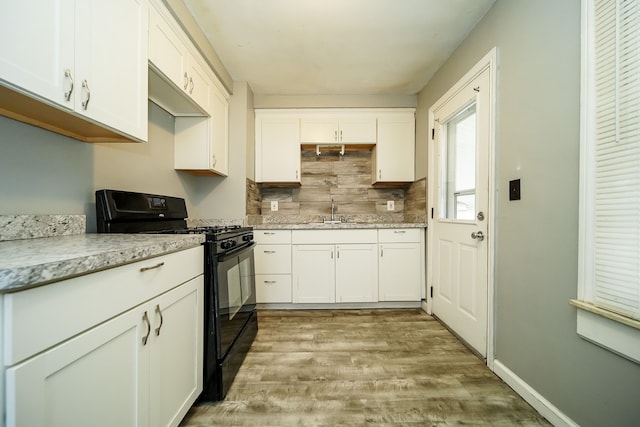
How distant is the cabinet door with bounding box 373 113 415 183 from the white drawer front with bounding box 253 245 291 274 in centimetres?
140

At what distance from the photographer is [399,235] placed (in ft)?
8.91

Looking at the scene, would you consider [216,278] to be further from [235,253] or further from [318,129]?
[318,129]

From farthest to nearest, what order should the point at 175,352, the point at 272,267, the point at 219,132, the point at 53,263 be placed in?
1. the point at 272,267
2. the point at 219,132
3. the point at 175,352
4. the point at 53,263

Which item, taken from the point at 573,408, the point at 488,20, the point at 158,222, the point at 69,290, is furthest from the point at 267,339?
the point at 488,20

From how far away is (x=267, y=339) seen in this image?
2062 mm

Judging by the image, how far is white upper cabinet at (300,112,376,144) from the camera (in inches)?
117

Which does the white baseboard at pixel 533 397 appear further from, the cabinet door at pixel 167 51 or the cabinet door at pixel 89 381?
the cabinet door at pixel 167 51

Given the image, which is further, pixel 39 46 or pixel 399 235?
pixel 399 235

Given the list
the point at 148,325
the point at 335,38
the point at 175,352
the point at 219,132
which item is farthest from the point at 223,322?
the point at 335,38

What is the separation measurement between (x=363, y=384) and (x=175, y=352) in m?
1.05

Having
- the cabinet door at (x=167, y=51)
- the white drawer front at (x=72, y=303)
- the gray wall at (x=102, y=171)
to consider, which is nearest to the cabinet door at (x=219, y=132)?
the gray wall at (x=102, y=171)

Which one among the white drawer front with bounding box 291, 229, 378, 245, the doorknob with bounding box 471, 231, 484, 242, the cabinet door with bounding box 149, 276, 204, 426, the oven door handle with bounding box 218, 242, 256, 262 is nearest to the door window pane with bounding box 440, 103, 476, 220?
the doorknob with bounding box 471, 231, 484, 242

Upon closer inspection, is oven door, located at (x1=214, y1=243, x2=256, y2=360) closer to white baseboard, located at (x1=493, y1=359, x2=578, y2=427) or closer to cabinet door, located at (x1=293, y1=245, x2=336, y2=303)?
cabinet door, located at (x1=293, y1=245, x2=336, y2=303)

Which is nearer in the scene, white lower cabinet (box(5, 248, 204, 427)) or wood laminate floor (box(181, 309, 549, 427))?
white lower cabinet (box(5, 248, 204, 427))
